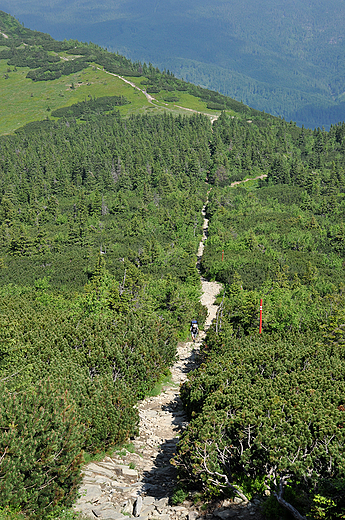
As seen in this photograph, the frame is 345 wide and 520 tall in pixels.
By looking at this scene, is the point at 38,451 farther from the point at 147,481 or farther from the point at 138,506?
the point at 147,481

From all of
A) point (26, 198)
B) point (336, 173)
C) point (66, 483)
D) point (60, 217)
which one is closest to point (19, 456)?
point (66, 483)

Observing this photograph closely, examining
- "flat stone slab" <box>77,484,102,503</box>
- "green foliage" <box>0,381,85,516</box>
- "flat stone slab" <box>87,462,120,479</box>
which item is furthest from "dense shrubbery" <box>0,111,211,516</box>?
"flat stone slab" <box>87,462,120,479</box>

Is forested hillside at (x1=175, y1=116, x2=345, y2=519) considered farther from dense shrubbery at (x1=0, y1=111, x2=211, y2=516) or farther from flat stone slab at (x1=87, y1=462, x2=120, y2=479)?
dense shrubbery at (x1=0, y1=111, x2=211, y2=516)

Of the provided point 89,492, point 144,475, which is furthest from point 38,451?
point 144,475

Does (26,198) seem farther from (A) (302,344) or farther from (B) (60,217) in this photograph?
(A) (302,344)

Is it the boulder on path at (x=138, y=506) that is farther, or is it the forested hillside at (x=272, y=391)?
the boulder on path at (x=138, y=506)

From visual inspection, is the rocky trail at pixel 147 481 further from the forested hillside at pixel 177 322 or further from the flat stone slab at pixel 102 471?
the forested hillside at pixel 177 322

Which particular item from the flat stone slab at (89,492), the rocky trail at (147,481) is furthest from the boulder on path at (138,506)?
the flat stone slab at (89,492)
